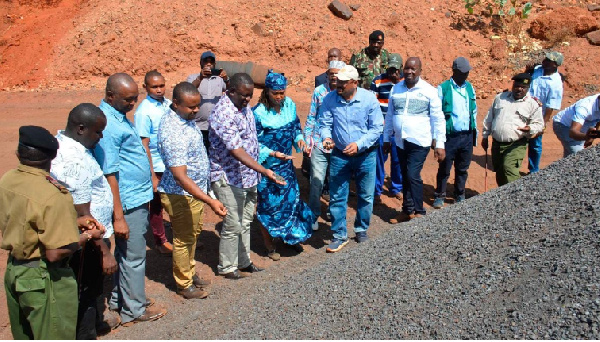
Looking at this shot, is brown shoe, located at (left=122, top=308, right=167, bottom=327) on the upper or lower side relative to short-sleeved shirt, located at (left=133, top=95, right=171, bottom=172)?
lower

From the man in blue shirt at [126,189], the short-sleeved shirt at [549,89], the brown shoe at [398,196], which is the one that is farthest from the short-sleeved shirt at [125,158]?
the short-sleeved shirt at [549,89]

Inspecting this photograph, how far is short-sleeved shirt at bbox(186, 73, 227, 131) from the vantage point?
6.11 metres

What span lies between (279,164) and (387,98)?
78.8 inches

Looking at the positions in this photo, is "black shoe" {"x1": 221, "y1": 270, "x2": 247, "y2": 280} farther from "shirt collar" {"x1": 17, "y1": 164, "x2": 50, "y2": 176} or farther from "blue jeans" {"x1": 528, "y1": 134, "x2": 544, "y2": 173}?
"blue jeans" {"x1": 528, "y1": 134, "x2": 544, "y2": 173}

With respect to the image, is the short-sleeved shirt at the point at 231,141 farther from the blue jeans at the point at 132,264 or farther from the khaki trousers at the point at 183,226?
the blue jeans at the point at 132,264

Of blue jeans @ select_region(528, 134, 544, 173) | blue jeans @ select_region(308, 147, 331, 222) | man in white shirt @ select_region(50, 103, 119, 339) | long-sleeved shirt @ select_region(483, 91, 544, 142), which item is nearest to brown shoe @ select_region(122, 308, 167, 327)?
man in white shirt @ select_region(50, 103, 119, 339)

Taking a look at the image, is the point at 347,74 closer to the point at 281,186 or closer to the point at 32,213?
the point at 281,186

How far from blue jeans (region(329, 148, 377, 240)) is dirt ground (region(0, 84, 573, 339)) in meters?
0.41

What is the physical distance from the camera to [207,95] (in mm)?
6227

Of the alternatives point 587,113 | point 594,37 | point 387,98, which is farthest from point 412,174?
point 594,37

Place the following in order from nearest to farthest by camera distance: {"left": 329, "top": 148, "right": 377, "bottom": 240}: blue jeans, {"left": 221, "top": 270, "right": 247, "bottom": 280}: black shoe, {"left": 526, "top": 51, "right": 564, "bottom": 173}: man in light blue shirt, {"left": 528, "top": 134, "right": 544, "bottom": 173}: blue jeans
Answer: {"left": 221, "top": 270, "right": 247, "bottom": 280}: black shoe < {"left": 329, "top": 148, "right": 377, "bottom": 240}: blue jeans < {"left": 528, "top": 134, "right": 544, "bottom": 173}: blue jeans < {"left": 526, "top": 51, "right": 564, "bottom": 173}: man in light blue shirt

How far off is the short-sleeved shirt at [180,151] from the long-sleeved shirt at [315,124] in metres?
1.54

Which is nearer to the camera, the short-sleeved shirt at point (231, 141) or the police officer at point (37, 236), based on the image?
the police officer at point (37, 236)

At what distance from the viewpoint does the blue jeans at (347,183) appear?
561 cm
